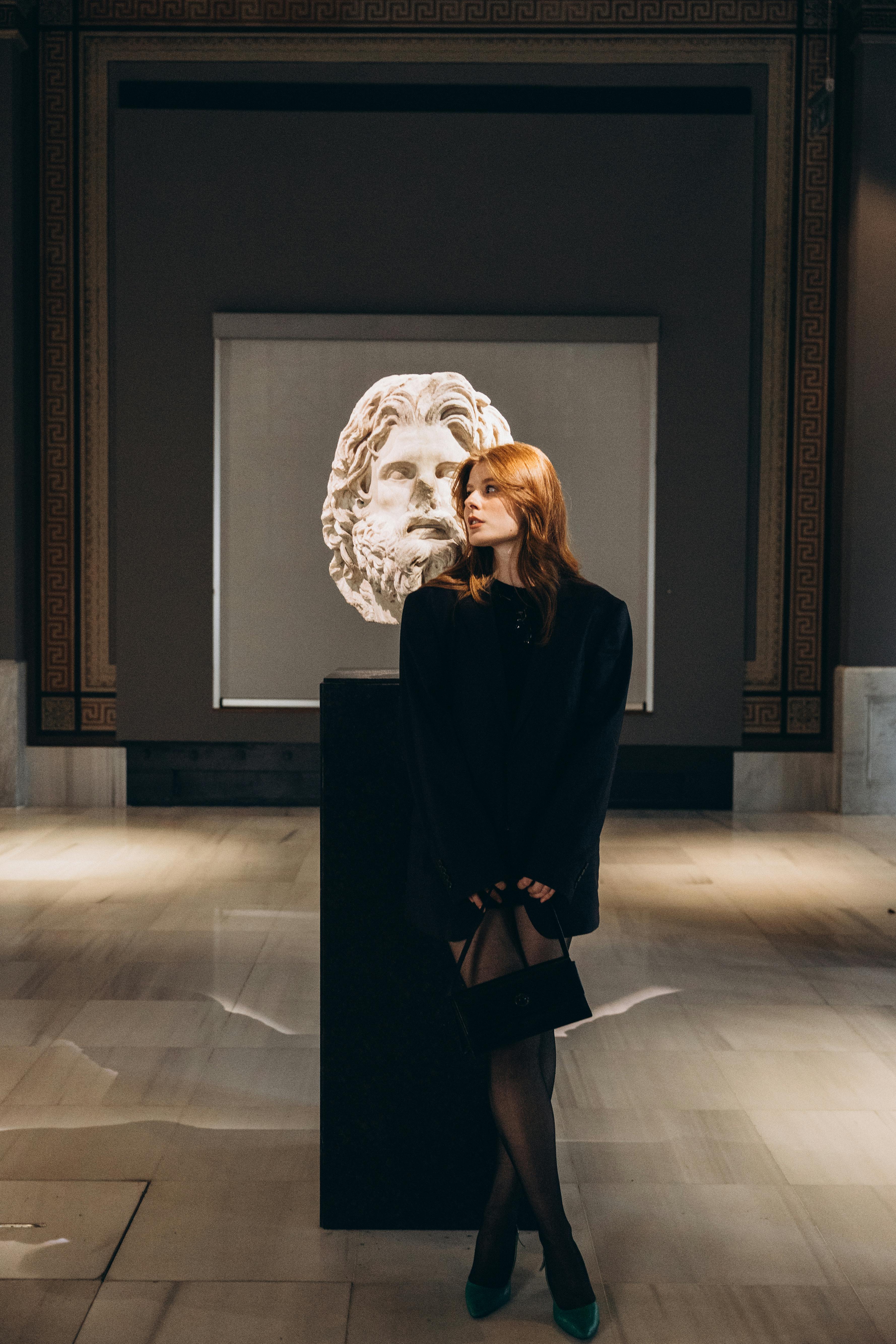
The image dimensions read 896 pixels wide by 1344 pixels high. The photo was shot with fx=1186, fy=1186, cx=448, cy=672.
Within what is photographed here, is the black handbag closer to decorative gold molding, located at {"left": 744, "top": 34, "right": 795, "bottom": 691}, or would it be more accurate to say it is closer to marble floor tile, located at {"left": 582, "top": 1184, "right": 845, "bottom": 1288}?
marble floor tile, located at {"left": 582, "top": 1184, "right": 845, "bottom": 1288}

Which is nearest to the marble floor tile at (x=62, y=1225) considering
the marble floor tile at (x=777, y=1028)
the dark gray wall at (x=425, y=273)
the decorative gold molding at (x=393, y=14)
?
the marble floor tile at (x=777, y=1028)

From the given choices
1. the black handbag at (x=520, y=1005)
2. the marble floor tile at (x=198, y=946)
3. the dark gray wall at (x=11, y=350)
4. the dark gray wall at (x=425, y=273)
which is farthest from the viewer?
the dark gray wall at (x=425, y=273)

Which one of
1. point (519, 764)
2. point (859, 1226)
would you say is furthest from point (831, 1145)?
point (519, 764)

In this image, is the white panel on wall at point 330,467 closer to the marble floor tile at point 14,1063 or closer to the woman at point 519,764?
the marble floor tile at point 14,1063

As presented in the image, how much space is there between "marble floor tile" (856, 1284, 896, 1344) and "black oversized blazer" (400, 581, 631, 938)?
899 millimetres

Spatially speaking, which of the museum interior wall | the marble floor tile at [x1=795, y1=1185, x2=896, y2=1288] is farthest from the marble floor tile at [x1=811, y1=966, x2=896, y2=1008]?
the museum interior wall

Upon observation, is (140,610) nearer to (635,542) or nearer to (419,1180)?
(635,542)

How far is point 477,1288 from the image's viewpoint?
219cm

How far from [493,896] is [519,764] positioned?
0.78 feet

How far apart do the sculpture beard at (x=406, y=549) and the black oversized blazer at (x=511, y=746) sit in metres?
1.26

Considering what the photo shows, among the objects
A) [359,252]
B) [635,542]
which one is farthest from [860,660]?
[359,252]

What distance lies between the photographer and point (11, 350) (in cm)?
737

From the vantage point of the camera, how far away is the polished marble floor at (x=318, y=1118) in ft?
7.24

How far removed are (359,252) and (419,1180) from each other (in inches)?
246
